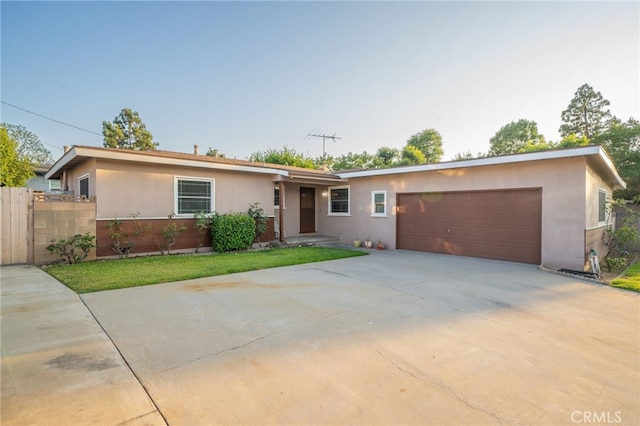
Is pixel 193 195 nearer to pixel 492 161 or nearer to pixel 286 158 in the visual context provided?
pixel 492 161

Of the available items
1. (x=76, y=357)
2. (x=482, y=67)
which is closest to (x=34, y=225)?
(x=76, y=357)

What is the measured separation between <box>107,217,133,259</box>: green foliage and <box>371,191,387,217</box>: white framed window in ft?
27.9

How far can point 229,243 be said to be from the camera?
32.8 ft

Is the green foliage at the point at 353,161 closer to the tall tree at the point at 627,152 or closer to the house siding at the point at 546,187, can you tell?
the tall tree at the point at 627,152

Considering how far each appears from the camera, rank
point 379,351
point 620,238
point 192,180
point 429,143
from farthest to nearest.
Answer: point 429,143 < point 192,180 < point 620,238 < point 379,351

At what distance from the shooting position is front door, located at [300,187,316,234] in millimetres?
13742

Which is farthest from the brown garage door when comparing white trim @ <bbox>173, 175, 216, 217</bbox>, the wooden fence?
the wooden fence

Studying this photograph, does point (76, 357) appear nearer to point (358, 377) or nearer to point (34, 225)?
point (358, 377)

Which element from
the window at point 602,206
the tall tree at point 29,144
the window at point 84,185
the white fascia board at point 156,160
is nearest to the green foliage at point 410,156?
the window at point 602,206

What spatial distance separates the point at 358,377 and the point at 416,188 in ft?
30.1

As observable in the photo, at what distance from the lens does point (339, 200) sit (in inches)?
526

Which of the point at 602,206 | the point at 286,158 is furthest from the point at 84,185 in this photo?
the point at 286,158

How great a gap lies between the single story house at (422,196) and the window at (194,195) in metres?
0.03

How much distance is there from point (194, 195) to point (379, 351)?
859cm
